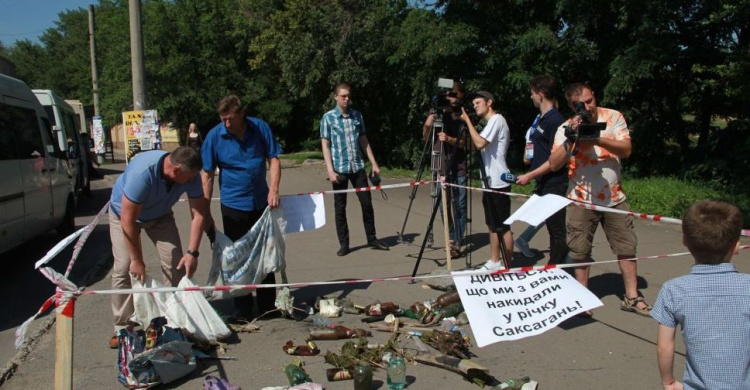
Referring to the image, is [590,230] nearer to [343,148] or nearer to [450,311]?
[450,311]

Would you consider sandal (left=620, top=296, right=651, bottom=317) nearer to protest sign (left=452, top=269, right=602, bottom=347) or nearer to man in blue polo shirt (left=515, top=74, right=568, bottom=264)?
man in blue polo shirt (left=515, top=74, right=568, bottom=264)

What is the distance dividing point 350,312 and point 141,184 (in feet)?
6.74

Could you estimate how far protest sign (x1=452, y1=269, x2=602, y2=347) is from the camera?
3539 mm

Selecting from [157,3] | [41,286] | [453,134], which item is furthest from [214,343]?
[157,3]

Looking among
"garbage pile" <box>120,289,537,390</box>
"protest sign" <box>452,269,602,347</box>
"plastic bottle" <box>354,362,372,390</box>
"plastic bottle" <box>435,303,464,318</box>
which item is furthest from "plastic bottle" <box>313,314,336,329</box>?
"protest sign" <box>452,269,602,347</box>

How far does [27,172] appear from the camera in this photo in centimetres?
711

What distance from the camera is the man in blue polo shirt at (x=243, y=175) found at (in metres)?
4.89

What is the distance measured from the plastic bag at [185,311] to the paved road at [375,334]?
21 centimetres

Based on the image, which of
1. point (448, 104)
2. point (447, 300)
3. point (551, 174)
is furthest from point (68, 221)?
point (551, 174)

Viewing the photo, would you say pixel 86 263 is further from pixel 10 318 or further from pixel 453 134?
pixel 453 134

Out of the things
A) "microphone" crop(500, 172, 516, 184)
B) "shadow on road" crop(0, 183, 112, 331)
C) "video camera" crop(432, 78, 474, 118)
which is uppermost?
"video camera" crop(432, 78, 474, 118)

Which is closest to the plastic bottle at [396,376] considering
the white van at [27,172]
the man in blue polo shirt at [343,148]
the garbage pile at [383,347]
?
the garbage pile at [383,347]

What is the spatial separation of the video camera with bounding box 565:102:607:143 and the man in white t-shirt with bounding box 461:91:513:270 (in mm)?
1190

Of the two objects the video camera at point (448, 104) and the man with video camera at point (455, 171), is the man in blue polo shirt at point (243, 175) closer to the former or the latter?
the video camera at point (448, 104)
